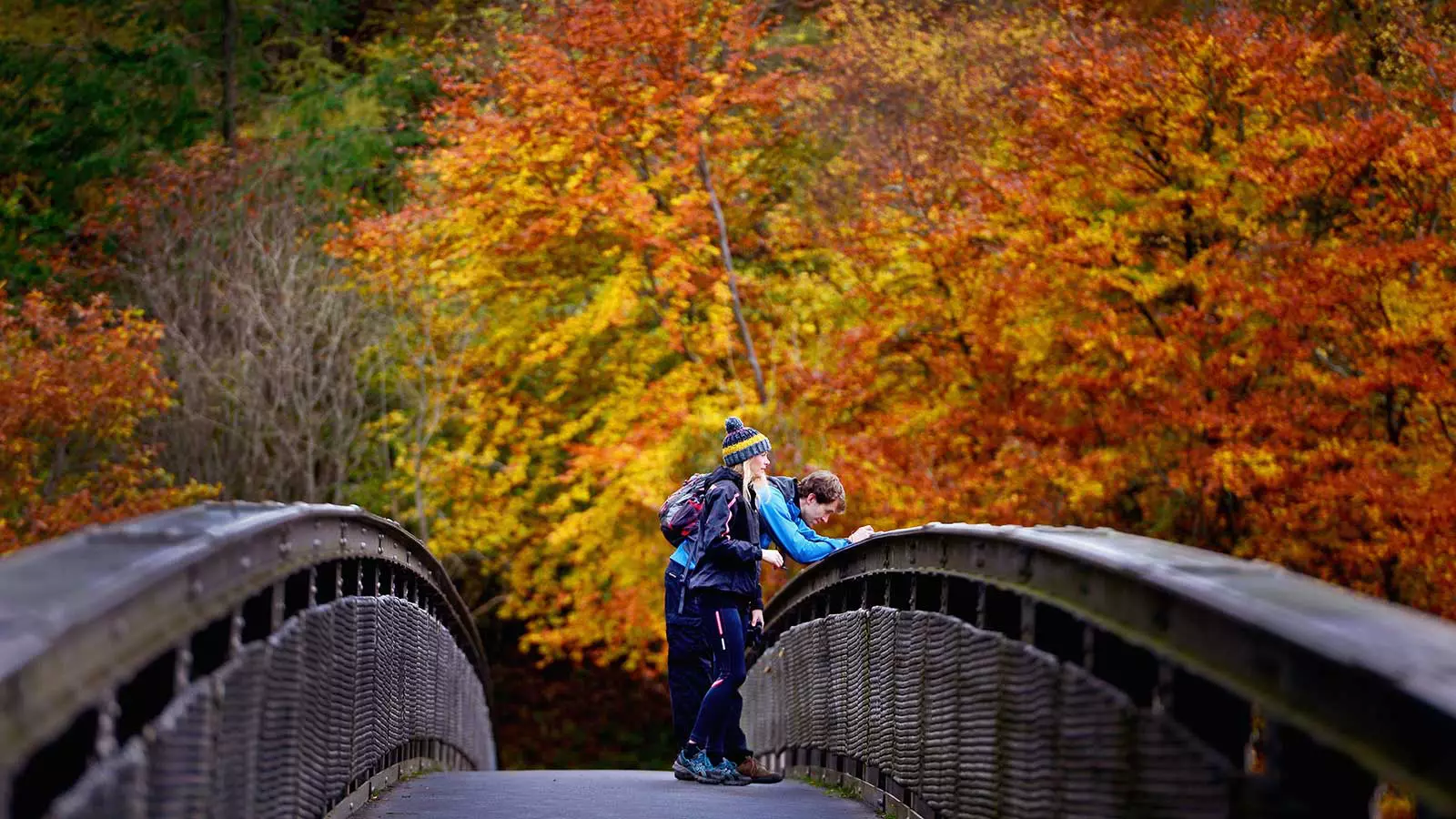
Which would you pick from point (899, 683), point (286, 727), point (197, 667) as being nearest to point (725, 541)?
point (899, 683)

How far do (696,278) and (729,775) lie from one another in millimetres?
16513

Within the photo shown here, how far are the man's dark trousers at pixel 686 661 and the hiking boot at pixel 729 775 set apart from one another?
170 mm

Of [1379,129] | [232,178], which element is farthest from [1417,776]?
[232,178]

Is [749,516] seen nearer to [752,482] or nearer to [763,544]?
[752,482]

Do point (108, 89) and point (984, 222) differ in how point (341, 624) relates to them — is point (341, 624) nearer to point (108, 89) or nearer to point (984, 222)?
point (984, 222)

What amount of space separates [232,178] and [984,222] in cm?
1528

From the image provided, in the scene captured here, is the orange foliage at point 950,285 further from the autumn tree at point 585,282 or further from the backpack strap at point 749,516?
the backpack strap at point 749,516

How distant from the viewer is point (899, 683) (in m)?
7.49

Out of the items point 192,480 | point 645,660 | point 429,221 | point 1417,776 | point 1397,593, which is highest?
point 1417,776

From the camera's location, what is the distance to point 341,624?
6.70 meters

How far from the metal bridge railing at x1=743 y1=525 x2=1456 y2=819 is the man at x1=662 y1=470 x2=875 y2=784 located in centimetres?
48

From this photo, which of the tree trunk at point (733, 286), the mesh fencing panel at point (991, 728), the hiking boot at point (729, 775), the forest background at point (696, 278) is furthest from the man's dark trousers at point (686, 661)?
the tree trunk at point (733, 286)

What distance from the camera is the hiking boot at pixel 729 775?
962cm

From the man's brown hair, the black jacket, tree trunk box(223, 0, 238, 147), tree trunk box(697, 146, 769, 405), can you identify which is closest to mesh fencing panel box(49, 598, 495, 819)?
the black jacket
